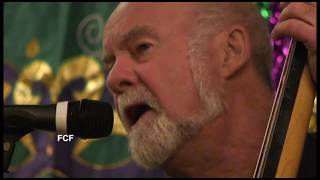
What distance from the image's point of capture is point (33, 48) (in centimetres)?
125

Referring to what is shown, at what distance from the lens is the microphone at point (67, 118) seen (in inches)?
18.4

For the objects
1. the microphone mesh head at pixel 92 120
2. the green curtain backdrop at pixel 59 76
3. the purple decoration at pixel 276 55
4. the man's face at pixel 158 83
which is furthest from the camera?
the green curtain backdrop at pixel 59 76

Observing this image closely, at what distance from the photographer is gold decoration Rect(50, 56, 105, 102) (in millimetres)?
1205

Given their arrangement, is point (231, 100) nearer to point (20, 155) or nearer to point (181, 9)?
point (181, 9)

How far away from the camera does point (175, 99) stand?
811mm

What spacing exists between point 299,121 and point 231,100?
1.01ft

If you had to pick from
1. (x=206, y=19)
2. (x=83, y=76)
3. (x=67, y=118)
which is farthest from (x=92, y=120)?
(x=83, y=76)

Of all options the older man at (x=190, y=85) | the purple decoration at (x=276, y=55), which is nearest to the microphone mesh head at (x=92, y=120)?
the older man at (x=190, y=85)

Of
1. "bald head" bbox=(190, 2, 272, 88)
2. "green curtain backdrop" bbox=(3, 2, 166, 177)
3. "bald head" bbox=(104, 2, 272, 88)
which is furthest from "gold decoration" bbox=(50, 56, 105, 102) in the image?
"bald head" bbox=(190, 2, 272, 88)

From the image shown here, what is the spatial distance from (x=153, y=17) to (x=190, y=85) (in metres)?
0.14

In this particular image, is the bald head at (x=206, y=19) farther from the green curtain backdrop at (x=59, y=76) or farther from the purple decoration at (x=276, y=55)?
the green curtain backdrop at (x=59, y=76)

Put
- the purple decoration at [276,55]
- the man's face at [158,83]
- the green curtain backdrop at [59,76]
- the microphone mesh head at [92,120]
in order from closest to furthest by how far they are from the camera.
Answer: the microphone mesh head at [92,120]
the man's face at [158,83]
the purple decoration at [276,55]
the green curtain backdrop at [59,76]

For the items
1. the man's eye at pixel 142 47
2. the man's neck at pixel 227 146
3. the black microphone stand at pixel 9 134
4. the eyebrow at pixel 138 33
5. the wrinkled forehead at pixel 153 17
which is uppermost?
the wrinkled forehead at pixel 153 17

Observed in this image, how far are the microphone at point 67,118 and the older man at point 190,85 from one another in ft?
1.08
